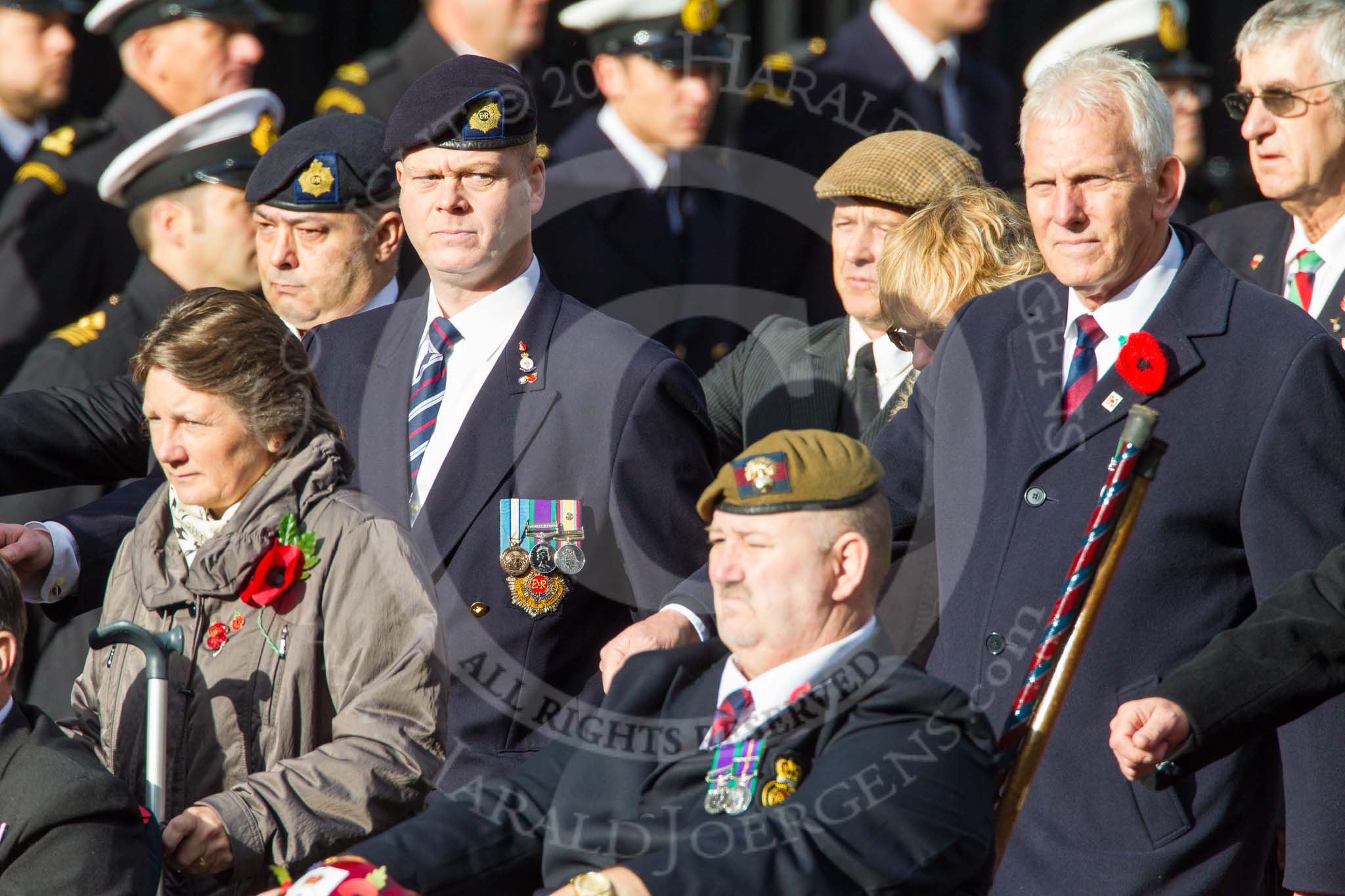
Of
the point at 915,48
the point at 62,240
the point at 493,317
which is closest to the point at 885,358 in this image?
the point at 493,317

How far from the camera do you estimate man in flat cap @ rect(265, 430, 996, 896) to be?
8.73 feet

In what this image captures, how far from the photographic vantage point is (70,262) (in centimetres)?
608

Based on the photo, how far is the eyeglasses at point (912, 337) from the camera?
4086 mm

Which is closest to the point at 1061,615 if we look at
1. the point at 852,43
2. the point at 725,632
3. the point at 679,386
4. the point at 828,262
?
the point at 725,632

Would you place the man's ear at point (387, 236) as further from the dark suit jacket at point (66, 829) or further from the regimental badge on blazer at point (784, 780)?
the regimental badge on blazer at point (784, 780)

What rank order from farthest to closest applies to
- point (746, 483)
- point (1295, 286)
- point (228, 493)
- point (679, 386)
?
1. point (1295, 286)
2. point (679, 386)
3. point (228, 493)
4. point (746, 483)

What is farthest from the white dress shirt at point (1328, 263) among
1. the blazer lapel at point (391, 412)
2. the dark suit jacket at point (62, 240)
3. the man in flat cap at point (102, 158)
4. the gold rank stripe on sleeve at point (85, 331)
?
the dark suit jacket at point (62, 240)

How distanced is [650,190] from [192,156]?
4.91 feet

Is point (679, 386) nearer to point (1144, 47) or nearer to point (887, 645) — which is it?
point (887, 645)

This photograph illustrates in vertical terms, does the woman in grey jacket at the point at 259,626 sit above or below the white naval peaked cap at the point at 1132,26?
below

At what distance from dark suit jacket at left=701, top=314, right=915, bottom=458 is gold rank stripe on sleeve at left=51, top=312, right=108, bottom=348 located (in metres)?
1.66

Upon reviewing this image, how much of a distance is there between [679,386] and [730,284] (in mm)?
2441

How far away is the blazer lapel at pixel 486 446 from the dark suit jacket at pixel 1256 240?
2.00 m

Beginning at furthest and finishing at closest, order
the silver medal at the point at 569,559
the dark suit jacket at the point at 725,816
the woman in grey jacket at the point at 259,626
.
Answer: the silver medal at the point at 569,559, the woman in grey jacket at the point at 259,626, the dark suit jacket at the point at 725,816
